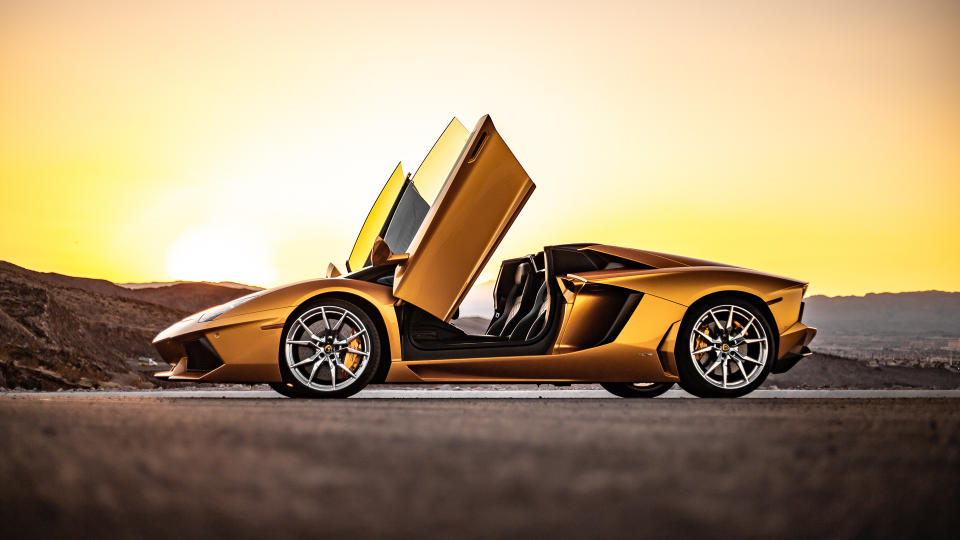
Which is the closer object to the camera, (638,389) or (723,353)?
(723,353)

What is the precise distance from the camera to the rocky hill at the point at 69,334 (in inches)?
625

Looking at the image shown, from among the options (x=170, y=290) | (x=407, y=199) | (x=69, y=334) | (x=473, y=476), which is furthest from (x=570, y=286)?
(x=170, y=290)

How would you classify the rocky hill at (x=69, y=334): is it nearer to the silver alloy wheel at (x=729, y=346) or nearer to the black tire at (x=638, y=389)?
the black tire at (x=638, y=389)

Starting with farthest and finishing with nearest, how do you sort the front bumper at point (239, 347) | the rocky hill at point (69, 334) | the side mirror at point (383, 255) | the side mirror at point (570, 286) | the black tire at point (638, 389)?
the rocky hill at point (69, 334) → the black tire at point (638, 389) → the side mirror at point (570, 286) → the side mirror at point (383, 255) → the front bumper at point (239, 347)

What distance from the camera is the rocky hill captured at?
52.1ft

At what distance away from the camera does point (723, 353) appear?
659cm

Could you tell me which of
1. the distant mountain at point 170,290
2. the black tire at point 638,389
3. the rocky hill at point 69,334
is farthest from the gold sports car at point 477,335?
the distant mountain at point 170,290

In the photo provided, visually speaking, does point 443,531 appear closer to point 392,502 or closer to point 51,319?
point 392,502

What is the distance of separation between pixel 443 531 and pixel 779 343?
5.55m

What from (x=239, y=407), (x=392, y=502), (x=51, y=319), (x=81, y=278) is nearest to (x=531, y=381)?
(x=239, y=407)

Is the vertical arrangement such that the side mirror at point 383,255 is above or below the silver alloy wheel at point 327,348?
above

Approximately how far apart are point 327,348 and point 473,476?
4013 mm

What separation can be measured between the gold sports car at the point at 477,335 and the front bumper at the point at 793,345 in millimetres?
13

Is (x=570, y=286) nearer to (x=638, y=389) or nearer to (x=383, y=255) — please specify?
(x=383, y=255)
